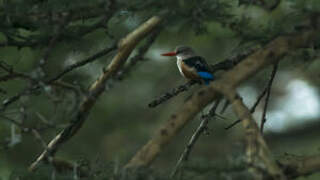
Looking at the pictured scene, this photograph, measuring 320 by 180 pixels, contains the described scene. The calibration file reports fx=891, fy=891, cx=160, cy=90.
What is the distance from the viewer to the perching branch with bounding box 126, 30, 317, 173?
14.3 ft

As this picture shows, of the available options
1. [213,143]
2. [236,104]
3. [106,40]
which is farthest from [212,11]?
[213,143]

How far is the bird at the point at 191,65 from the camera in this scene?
6.74 meters

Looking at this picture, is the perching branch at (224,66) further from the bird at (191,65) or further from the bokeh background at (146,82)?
the bird at (191,65)

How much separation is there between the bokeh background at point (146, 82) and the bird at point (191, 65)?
226 millimetres

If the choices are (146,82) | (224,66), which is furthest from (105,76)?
(146,82)

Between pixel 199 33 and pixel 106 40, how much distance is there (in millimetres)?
2080

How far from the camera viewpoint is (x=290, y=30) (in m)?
4.62

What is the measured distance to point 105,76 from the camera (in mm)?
5016

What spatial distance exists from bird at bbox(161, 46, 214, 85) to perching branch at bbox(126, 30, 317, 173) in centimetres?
164

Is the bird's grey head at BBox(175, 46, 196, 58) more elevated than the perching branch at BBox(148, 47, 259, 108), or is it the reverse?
the perching branch at BBox(148, 47, 259, 108)

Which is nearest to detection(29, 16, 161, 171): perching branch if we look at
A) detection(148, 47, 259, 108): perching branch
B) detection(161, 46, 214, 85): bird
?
detection(148, 47, 259, 108): perching branch

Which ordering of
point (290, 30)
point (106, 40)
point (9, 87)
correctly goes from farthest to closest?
point (9, 87) < point (106, 40) < point (290, 30)

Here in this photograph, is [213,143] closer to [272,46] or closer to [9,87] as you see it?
[9,87]

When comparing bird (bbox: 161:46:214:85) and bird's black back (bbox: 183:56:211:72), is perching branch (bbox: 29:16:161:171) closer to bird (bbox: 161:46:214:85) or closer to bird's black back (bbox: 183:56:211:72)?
bird (bbox: 161:46:214:85)
